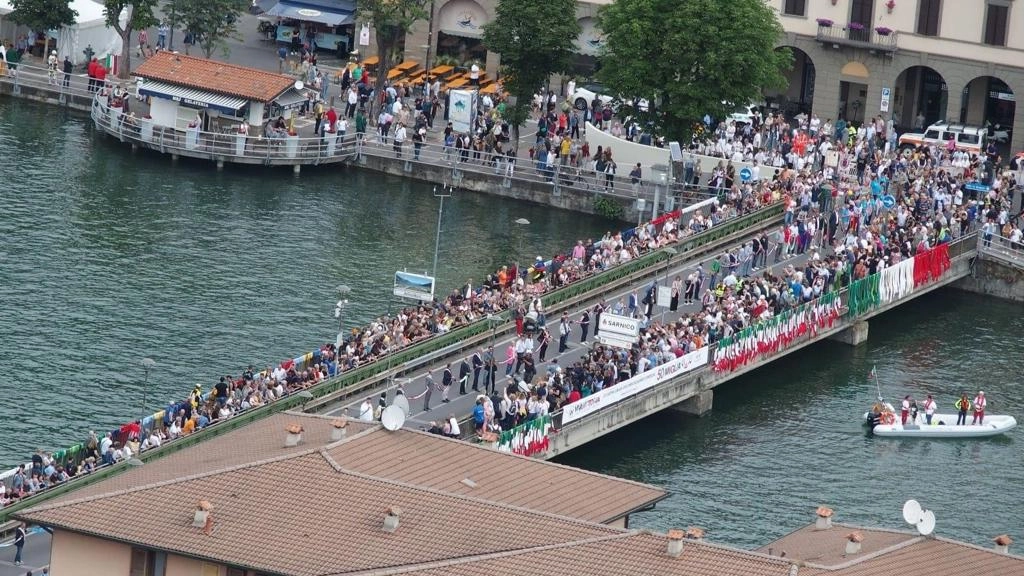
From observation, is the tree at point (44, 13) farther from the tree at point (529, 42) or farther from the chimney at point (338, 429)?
the chimney at point (338, 429)

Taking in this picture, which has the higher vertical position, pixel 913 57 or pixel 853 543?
pixel 913 57

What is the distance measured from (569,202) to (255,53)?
28.8 meters

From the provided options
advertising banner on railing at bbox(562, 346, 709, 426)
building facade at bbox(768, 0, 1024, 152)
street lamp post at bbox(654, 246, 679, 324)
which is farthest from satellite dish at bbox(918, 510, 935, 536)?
building facade at bbox(768, 0, 1024, 152)

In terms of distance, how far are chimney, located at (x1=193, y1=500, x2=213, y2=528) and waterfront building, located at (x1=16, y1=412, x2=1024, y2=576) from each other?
0.06 meters

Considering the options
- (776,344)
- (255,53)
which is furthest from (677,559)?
(255,53)

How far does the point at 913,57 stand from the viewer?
426 feet

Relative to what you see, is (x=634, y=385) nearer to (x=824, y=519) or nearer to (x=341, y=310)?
(x=341, y=310)

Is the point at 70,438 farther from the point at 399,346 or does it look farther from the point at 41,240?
the point at 41,240

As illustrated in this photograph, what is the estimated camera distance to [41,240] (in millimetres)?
107500

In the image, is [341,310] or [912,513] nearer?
[912,513]

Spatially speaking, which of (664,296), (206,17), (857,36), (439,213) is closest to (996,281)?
(857,36)

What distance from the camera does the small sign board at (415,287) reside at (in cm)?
9488

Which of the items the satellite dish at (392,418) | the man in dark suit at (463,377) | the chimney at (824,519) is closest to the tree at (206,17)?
the man in dark suit at (463,377)

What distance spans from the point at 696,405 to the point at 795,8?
4316cm
